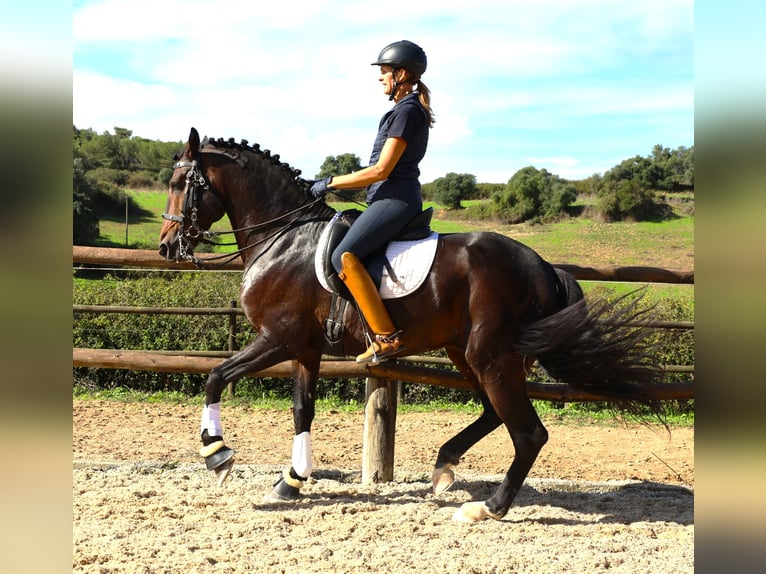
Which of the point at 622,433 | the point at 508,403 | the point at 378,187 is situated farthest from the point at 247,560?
the point at 622,433

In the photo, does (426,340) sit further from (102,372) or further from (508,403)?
(102,372)

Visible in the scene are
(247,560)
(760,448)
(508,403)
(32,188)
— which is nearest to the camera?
(760,448)

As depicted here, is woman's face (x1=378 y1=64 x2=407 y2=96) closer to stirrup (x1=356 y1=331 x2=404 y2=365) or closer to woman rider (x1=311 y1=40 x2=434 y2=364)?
woman rider (x1=311 y1=40 x2=434 y2=364)

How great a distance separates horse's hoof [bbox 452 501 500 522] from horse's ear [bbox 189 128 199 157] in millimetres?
2989

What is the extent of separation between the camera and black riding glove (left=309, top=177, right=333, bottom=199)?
4.68 meters

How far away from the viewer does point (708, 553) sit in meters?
0.98

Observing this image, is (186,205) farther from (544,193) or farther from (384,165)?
(544,193)

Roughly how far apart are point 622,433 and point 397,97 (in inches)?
207

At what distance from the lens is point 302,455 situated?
16.1ft

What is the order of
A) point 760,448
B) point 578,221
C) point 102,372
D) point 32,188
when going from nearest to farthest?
point 760,448, point 32,188, point 102,372, point 578,221

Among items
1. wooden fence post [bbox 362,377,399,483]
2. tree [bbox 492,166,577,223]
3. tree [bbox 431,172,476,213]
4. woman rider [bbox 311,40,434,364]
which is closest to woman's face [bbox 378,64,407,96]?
woman rider [bbox 311,40,434,364]

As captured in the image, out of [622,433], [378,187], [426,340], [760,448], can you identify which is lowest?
[622,433]

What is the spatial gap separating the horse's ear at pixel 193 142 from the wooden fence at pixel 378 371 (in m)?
0.96

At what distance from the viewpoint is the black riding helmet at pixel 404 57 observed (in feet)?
14.6
